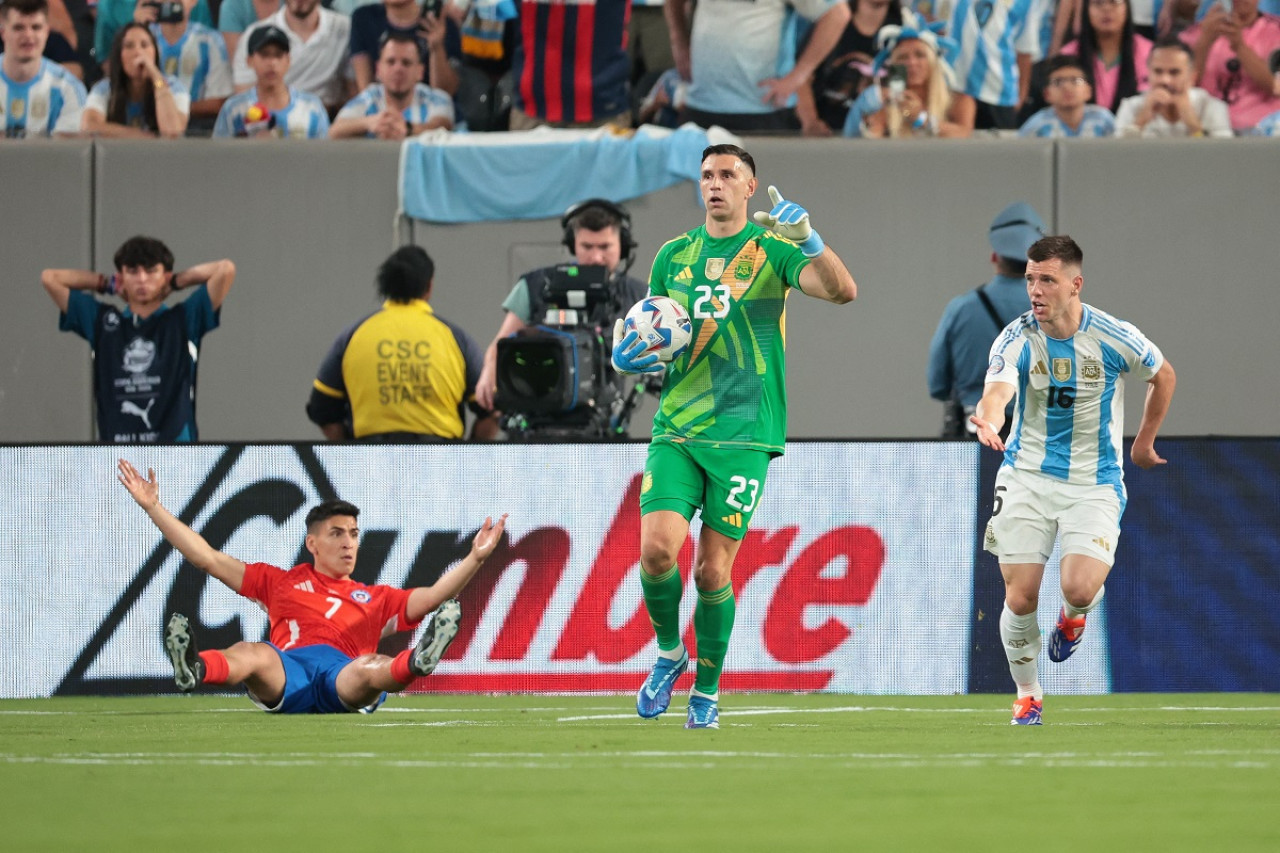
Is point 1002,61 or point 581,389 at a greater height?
point 1002,61

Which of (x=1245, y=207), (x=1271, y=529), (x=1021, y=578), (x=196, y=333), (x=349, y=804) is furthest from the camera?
(x=1245, y=207)

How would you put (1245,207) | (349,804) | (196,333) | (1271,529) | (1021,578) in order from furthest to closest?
(1245,207)
(196,333)
(1271,529)
(1021,578)
(349,804)

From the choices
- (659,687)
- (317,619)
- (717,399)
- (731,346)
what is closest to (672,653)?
(659,687)

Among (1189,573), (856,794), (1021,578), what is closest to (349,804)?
(856,794)

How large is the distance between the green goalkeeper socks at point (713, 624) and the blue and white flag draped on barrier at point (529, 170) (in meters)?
6.20

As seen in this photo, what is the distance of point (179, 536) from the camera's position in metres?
9.12

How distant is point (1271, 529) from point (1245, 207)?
424 centimetres

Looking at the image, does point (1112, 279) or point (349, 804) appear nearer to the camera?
point (349, 804)

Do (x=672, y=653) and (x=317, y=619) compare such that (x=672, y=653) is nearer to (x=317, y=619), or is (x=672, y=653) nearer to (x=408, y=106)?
(x=317, y=619)

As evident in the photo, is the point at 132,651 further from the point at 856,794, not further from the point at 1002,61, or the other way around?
the point at 1002,61

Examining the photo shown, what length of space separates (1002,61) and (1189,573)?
16.7ft

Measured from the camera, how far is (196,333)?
38.0ft

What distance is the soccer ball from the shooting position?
7643 millimetres

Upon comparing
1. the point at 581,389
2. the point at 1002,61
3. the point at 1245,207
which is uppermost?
the point at 1002,61
